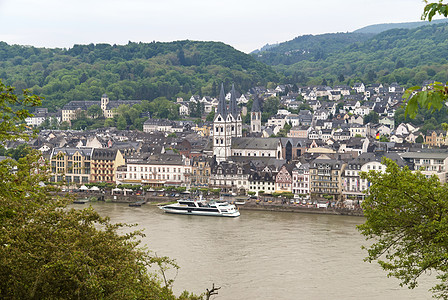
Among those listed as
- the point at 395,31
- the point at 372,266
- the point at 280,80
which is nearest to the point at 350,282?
the point at 372,266

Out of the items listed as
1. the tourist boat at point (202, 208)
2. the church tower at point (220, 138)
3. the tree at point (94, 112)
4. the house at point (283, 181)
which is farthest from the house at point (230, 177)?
the tree at point (94, 112)

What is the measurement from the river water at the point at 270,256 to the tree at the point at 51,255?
861 centimetres

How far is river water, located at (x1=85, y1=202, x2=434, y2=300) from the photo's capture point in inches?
736

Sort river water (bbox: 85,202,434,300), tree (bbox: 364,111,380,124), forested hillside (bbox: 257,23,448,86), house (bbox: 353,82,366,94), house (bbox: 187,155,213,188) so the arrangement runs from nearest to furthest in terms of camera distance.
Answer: river water (bbox: 85,202,434,300)
house (bbox: 187,155,213,188)
tree (bbox: 364,111,380,124)
house (bbox: 353,82,366,94)
forested hillside (bbox: 257,23,448,86)

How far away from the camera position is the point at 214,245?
83.4 ft

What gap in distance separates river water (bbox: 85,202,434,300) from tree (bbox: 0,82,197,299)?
339 inches

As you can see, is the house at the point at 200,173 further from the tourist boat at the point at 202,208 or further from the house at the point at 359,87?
the house at the point at 359,87

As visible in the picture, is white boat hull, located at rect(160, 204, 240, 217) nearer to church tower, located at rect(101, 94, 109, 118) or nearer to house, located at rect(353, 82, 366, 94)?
church tower, located at rect(101, 94, 109, 118)

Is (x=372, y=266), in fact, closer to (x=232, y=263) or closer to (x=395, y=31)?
(x=232, y=263)

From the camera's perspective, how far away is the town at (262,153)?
3862cm

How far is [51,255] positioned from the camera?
354 inches

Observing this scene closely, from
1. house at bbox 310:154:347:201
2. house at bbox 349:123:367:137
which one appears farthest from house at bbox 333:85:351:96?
house at bbox 310:154:347:201

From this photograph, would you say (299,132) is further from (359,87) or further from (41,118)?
(41,118)

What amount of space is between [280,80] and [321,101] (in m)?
25.1
